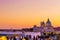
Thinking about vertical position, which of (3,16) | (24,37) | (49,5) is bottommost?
(24,37)

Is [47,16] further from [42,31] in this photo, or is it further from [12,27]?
[12,27]

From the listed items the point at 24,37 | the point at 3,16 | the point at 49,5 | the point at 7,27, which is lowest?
the point at 24,37

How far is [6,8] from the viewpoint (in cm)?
191

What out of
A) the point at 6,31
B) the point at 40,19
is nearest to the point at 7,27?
the point at 6,31

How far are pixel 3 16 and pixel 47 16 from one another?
19.1 inches

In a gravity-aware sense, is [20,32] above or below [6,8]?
below

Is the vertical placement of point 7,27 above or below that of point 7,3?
below

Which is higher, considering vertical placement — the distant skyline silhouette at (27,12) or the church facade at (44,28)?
the distant skyline silhouette at (27,12)

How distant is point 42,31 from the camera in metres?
1.89

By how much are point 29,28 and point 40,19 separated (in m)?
0.16

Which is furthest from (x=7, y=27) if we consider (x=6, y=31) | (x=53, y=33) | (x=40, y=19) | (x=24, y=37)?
(x=53, y=33)

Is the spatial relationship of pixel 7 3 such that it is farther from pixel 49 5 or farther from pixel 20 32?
pixel 49 5

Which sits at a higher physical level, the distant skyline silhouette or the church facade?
the distant skyline silhouette

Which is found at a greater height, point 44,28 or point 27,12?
point 27,12
